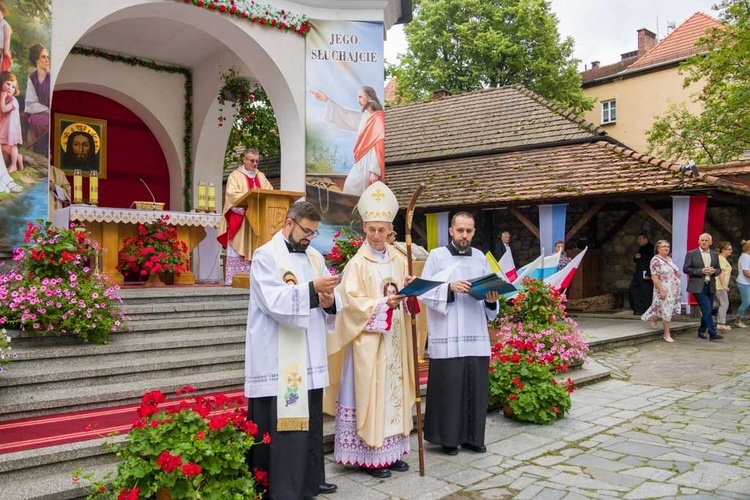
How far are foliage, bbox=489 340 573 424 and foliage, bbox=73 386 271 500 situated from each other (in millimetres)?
3003

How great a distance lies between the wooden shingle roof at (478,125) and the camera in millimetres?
14906

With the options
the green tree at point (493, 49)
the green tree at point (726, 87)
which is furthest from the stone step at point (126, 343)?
the green tree at point (493, 49)

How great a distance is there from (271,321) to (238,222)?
5029 mm

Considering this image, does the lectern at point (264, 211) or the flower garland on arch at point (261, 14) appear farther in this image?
the flower garland on arch at point (261, 14)

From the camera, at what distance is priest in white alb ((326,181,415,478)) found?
421 cm

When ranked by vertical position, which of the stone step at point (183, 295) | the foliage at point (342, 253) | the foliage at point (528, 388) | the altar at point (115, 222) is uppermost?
the altar at point (115, 222)

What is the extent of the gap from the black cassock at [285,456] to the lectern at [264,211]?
14.0ft

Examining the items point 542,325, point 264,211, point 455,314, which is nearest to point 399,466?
point 455,314

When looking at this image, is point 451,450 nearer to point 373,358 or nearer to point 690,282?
point 373,358

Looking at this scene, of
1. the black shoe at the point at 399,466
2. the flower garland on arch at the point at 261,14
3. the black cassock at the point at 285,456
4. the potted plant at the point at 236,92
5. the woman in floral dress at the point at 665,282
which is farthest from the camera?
the potted plant at the point at 236,92

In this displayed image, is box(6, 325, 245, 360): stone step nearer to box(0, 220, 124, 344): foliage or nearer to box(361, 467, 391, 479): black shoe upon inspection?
box(0, 220, 124, 344): foliage

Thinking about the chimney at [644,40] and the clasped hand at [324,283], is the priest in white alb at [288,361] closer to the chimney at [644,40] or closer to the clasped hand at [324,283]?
the clasped hand at [324,283]

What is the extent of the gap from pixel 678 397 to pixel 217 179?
28.1ft

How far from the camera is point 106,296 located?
5.76 m
